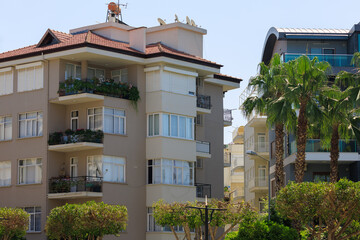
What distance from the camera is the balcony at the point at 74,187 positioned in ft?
161

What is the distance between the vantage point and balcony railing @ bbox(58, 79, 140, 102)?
50.4 metres

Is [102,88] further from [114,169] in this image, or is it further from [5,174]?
[5,174]

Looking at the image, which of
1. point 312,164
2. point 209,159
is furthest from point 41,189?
point 312,164

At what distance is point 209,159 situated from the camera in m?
57.4

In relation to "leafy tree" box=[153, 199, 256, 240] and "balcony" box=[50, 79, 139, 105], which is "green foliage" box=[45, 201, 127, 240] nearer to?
"leafy tree" box=[153, 199, 256, 240]

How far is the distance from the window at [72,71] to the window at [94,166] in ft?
16.6

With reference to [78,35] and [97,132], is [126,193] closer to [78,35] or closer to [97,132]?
[97,132]

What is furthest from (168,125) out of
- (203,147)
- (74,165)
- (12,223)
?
(12,223)

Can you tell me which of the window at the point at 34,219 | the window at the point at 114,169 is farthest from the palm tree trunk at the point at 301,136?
the window at the point at 34,219

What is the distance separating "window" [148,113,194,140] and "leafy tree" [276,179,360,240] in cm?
1098

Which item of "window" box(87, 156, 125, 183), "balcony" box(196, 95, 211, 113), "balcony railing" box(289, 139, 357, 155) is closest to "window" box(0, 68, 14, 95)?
"window" box(87, 156, 125, 183)

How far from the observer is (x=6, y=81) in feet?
176

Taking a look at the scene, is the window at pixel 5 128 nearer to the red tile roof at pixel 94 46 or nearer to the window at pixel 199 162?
the red tile roof at pixel 94 46

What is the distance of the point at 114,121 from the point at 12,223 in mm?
8803
